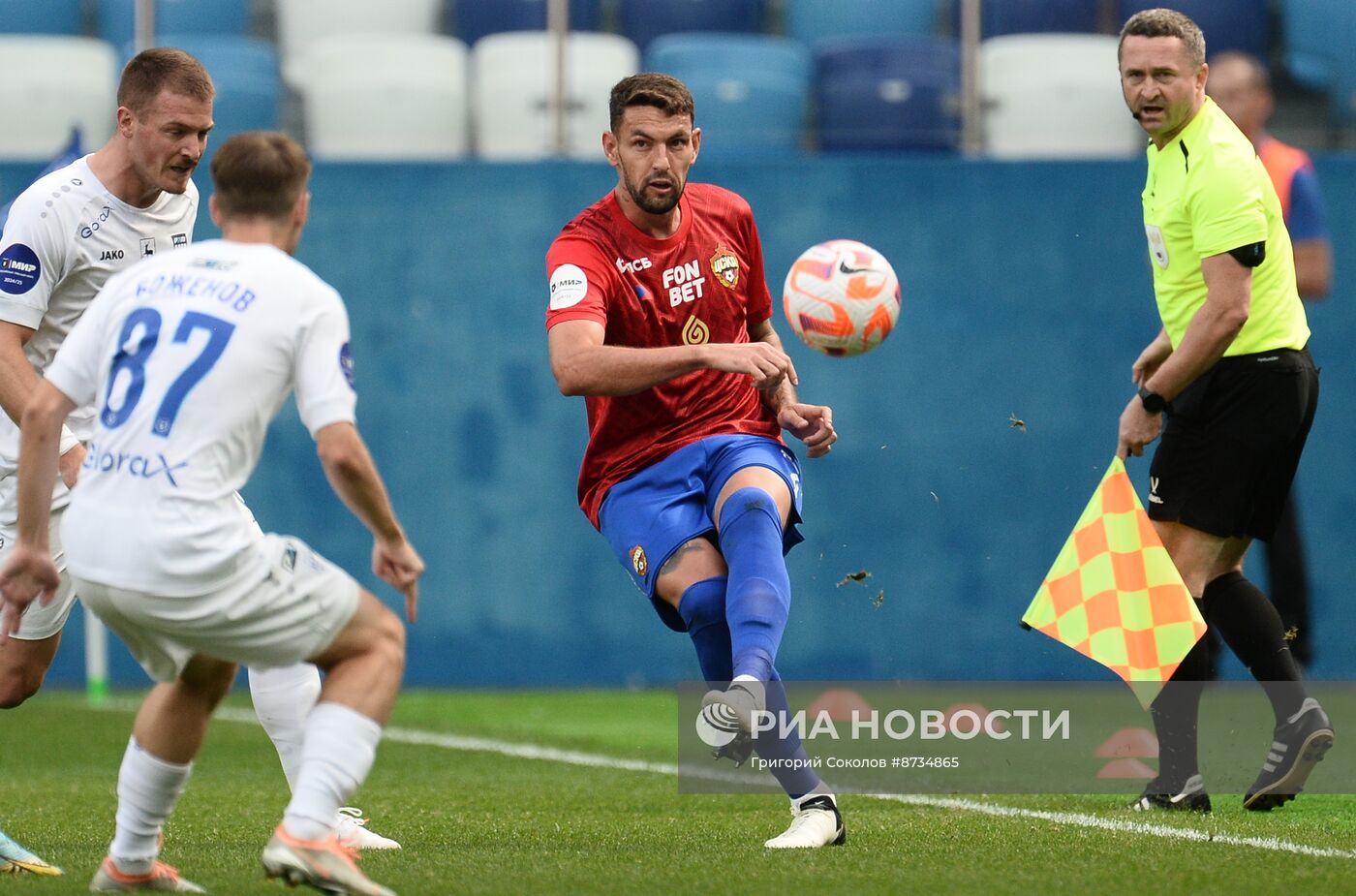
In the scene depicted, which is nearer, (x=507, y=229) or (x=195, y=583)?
(x=195, y=583)

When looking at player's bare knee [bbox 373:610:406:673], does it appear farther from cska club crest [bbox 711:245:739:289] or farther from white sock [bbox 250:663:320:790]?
cska club crest [bbox 711:245:739:289]

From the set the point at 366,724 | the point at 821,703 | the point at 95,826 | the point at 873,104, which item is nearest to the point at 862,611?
the point at 821,703

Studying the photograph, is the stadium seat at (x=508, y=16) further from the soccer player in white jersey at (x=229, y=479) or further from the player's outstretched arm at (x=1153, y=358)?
the soccer player in white jersey at (x=229, y=479)

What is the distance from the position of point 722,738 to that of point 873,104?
272 inches

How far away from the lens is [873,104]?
11.3 meters

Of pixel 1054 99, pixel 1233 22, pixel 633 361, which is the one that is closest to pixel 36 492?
pixel 633 361

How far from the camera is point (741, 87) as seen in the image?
1130 centimetres

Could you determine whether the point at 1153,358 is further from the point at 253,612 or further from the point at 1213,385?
the point at 253,612

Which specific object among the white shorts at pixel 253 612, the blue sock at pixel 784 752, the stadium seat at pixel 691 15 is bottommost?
the blue sock at pixel 784 752

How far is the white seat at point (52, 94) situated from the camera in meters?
11.2

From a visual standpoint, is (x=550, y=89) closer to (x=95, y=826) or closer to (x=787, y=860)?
(x=95, y=826)

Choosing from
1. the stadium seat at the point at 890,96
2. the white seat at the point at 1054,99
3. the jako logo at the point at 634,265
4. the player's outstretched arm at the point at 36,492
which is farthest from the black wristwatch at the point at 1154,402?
the stadium seat at the point at 890,96

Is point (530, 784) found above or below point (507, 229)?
below

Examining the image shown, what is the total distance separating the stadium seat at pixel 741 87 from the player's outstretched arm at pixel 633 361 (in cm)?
591
